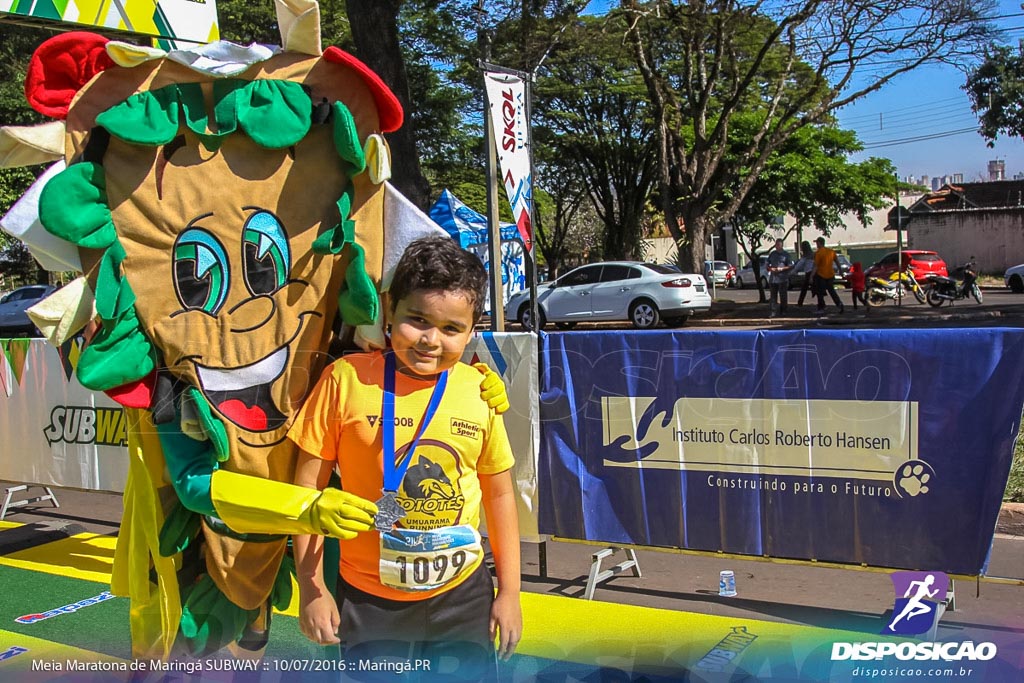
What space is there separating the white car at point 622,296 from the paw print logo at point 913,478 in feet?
53.1

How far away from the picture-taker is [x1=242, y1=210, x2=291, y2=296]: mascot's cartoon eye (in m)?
2.78

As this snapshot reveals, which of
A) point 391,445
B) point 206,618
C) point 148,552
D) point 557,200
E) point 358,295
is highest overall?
point 557,200

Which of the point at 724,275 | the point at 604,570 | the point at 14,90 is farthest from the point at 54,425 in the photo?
the point at 724,275

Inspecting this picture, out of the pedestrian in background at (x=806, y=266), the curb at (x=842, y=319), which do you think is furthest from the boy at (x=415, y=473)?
the pedestrian in background at (x=806, y=266)

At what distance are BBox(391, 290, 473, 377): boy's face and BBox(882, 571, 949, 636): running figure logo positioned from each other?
344 cm

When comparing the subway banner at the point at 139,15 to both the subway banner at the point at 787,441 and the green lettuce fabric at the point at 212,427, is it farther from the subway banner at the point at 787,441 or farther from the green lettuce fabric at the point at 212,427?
the subway banner at the point at 787,441

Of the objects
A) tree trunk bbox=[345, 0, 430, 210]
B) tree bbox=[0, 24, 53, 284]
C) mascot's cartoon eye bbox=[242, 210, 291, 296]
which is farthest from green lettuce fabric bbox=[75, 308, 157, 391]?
tree bbox=[0, 24, 53, 284]

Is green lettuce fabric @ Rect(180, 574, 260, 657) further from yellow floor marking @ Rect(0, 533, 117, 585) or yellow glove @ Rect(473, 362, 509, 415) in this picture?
yellow floor marking @ Rect(0, 533, 117, 585)

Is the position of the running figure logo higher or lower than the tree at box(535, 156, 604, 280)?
lower

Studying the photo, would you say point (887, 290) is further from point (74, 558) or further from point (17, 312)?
point (17, 312)

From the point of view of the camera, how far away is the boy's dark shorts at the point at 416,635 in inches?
101

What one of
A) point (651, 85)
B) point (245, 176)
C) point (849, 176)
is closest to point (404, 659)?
point (245, 176)

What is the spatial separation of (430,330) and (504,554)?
0.66 metres

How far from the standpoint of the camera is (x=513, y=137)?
23.9 feet
